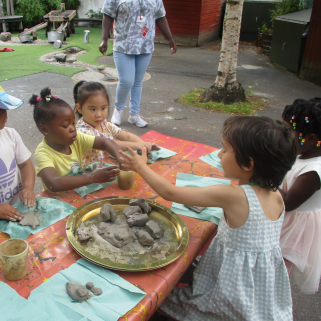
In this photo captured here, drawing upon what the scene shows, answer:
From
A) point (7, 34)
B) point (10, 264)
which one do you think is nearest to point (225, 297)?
point (10, 264)

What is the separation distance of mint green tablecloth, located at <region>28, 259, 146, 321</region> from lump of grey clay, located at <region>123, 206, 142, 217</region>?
418mm

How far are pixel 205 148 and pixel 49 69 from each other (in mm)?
7147

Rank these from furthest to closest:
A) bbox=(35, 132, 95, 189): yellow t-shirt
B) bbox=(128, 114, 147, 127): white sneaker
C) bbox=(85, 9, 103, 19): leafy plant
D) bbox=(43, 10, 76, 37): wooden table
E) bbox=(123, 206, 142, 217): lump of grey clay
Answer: bbox=(85, 9, 103, 19): leafy plant → bbox=(43, 10, 76, 37): wooden table → bbox=(128, 114, 147, 127): white sneaker → bbox=(35, 132, 95, 189): yellow t-shirt → bbox=(123, 206, 142, 217): lump of grey clay

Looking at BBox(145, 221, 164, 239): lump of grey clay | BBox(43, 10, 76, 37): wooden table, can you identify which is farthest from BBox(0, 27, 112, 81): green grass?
BBox(145, 221, 164, 239): lump of grey clay

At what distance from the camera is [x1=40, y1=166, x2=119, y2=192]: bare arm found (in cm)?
198

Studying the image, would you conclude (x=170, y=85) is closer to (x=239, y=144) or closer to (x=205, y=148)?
(x=205, y=148)

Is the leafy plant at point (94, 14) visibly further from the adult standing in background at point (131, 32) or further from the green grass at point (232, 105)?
the adult standing in background at point (131, 32)

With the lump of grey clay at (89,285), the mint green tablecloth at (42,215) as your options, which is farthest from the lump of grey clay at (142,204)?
the lump of grey clay at (89,285)

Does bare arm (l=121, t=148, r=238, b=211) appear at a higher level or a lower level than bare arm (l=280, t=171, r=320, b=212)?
higher

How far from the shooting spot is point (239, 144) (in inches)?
61.1

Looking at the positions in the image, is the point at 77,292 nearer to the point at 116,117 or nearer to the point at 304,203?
the point at 304,203

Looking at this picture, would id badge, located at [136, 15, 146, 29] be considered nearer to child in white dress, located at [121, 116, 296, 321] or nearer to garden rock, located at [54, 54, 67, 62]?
child in white dress, located at [121, 116, 296, 321]

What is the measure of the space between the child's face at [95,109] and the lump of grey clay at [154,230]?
1369 millimetres

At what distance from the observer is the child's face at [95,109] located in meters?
2.69
